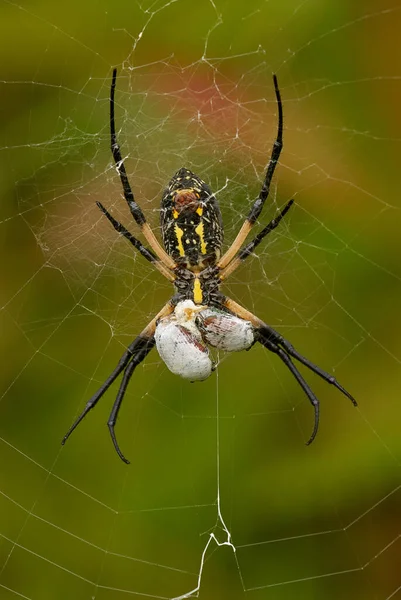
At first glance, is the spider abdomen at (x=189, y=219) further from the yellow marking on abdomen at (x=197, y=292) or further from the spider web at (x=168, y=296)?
the spider web at (x=168, y=296)

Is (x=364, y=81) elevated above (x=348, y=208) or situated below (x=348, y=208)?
above

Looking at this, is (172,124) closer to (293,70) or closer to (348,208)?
(293,70)

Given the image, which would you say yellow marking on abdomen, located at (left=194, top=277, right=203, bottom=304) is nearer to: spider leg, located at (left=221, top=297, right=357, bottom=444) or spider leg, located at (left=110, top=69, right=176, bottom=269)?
spider leg, located at (left=110, top=69, right=176, bottom=269)

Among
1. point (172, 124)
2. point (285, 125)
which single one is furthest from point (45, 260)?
point (285, 125)

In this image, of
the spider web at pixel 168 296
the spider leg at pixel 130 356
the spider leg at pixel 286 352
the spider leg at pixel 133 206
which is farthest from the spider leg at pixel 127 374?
the spider leg at pixel 286 352

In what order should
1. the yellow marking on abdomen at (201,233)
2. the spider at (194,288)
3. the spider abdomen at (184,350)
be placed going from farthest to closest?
1. the yellow marking on abdomen at (201,233)
2. the spider at (194,288)
3. the spider abdomen at (184,350)

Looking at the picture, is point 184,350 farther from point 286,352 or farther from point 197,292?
point 286,352
